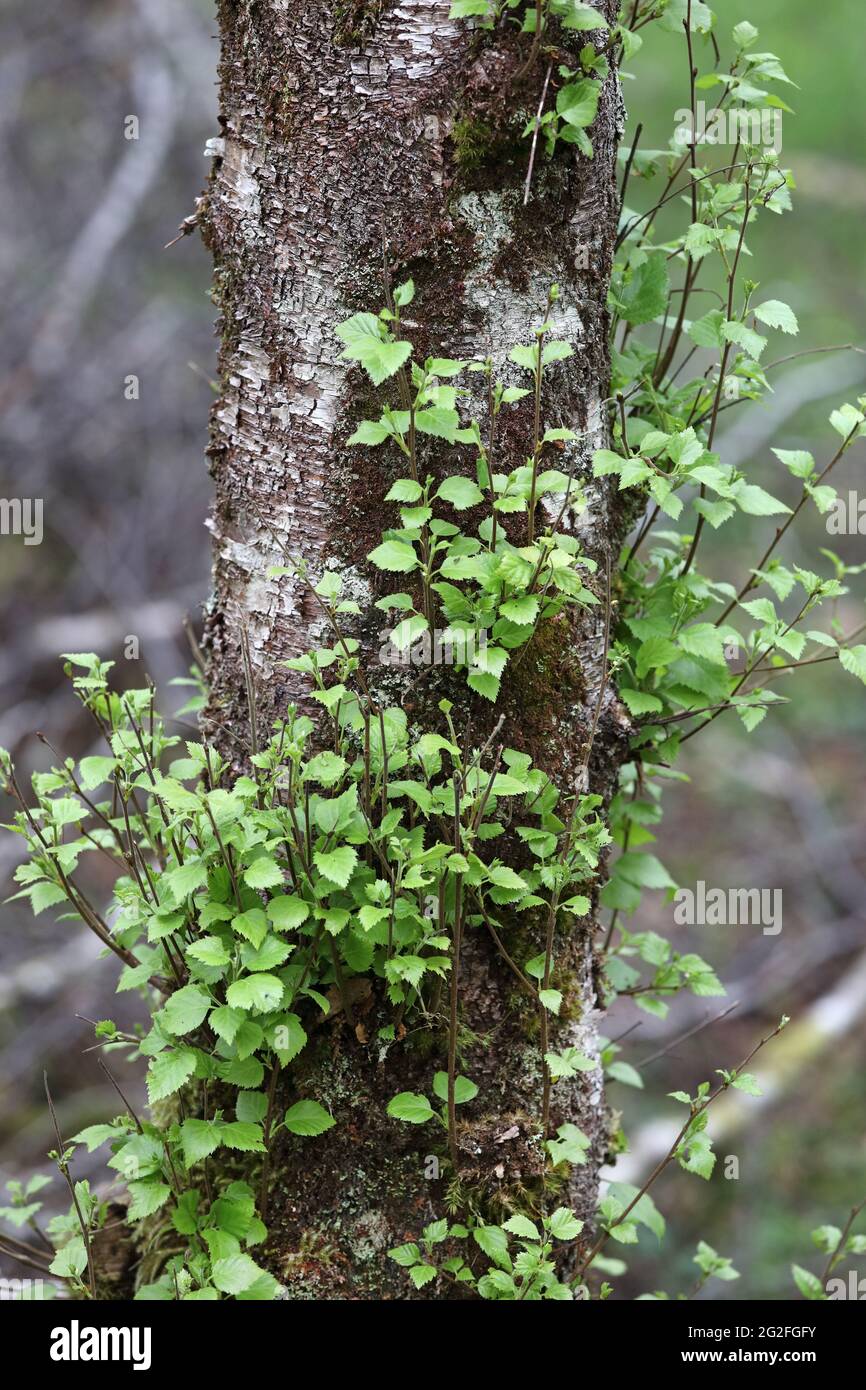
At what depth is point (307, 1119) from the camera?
1.85 meters

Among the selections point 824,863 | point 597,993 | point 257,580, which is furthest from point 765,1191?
point 257,580

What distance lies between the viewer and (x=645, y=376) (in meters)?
2.10

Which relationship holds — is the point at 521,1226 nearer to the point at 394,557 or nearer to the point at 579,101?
the point at 394,557

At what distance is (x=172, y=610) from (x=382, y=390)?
5109mm

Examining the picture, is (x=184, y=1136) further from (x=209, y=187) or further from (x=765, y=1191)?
(x=765, y=1191)

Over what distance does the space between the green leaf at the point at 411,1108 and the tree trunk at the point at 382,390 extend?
0.06 meters

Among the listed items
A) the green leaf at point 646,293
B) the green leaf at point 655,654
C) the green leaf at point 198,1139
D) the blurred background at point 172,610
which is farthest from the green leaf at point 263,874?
the blurred background at point 172,610

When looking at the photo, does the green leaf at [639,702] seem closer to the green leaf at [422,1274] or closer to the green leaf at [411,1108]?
the green leaf at [411,1108]

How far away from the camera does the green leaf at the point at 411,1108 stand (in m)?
1.84

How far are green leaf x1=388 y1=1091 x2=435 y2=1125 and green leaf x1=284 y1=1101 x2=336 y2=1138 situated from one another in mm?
108

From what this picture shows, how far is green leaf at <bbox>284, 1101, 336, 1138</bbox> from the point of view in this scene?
1.84 meters

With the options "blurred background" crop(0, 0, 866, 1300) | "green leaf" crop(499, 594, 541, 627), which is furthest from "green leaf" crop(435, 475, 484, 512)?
"blurred background" crop(0, 0, 866, 1300)

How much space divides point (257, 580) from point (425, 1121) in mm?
980

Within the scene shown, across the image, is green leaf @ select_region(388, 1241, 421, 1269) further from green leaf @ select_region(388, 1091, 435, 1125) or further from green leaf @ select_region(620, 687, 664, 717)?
green leaf @ select_region(620, 687, 664, 717)
